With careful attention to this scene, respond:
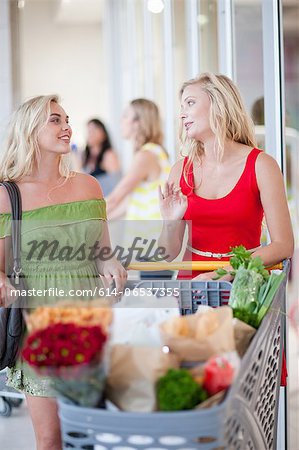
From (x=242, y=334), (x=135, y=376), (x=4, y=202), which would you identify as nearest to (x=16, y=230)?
(x=4, y=202)

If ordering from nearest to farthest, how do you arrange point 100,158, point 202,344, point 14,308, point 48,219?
point 202,344 → point 14,308 → point 48,219 → point 100,158

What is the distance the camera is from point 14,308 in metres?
2.60

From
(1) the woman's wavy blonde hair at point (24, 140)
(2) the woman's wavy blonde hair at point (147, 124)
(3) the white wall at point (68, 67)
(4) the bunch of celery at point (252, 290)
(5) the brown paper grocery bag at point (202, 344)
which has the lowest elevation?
(5) the brown paper grocery bag at point (202, 344)

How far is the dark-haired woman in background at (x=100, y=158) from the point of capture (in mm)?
9594

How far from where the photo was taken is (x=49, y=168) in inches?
111

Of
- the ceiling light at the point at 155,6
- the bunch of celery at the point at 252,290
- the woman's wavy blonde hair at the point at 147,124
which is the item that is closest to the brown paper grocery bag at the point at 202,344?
the bunch of celery at the point at 252,290

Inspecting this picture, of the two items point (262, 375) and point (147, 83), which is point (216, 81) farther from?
point (147, 83)

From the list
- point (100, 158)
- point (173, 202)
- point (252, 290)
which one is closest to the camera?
point (252, 290)

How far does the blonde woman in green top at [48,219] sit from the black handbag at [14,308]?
20mm

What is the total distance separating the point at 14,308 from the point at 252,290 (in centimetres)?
78

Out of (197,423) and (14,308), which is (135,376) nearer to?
(197,423)

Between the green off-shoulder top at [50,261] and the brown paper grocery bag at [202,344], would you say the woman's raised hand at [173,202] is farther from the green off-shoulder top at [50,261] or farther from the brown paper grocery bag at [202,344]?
the brown paper grocery bag at [202,344]

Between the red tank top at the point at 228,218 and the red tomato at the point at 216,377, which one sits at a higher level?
the red tank top at the point at 228,218

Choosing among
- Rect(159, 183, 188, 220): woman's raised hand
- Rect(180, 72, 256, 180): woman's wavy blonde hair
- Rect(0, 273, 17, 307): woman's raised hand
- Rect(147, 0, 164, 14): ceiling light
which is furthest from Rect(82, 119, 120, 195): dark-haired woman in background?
Rect(0, 273, 17, 307): woman's raised hand
